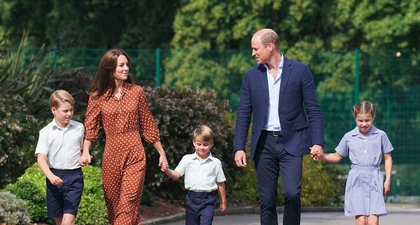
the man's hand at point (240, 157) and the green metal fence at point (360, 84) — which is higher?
the green metal fence at point (360, 84)

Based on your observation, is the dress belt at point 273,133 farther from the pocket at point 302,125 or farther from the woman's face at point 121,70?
the woman's face at point 121,70

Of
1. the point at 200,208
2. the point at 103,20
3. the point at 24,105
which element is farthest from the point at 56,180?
the point at 103,20

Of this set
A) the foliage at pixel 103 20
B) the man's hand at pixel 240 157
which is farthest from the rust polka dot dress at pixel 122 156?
the foliage at pixel 103 20

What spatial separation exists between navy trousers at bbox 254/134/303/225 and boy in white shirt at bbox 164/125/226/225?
516 mm

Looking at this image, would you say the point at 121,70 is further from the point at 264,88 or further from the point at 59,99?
the point at 264,88

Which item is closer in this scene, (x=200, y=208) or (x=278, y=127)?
(x=278, y=127)

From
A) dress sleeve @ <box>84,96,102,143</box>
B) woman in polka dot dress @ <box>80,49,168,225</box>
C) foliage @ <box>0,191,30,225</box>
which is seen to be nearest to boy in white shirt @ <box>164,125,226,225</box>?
woman in polka dot dress @ <box>80,49,168,225</box>

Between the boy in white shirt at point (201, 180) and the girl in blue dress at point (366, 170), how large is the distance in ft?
3.30

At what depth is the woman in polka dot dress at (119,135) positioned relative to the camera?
9281mm

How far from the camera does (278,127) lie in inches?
366

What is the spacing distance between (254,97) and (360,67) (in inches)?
466

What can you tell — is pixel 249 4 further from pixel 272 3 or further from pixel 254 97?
pixel 254 97

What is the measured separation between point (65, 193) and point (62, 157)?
12.6 inches

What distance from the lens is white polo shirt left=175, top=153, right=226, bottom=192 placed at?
978 centimetres
